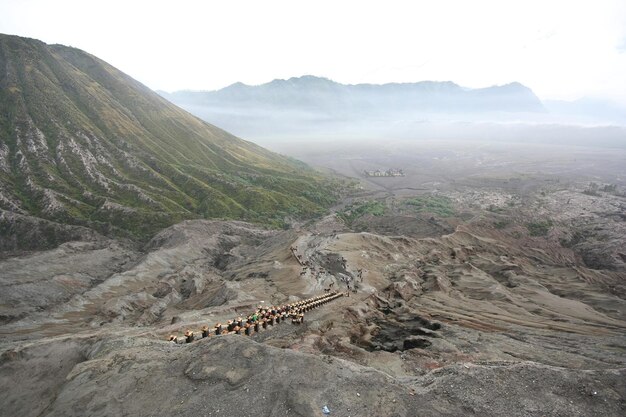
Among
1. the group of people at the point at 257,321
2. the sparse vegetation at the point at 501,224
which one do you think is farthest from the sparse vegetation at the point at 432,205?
the group of people at the point at 257,321

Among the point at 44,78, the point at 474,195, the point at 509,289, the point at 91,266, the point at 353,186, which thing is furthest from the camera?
the point at 353,186

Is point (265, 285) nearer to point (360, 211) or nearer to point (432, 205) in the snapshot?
point (360, 211)

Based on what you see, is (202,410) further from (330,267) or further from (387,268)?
(387,268)

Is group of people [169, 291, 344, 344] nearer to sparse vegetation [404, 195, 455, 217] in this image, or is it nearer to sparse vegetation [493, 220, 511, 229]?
sparse vegetation [493, 220, 511, 229]

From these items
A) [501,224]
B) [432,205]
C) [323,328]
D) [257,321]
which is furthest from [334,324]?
[432,205]

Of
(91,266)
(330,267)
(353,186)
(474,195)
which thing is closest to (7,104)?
(91,266)

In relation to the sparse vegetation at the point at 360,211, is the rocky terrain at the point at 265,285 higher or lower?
higher

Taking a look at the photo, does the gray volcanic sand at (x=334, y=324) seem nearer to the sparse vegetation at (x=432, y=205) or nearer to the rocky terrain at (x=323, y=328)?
the rocky terrain at (x=323, y=328)
